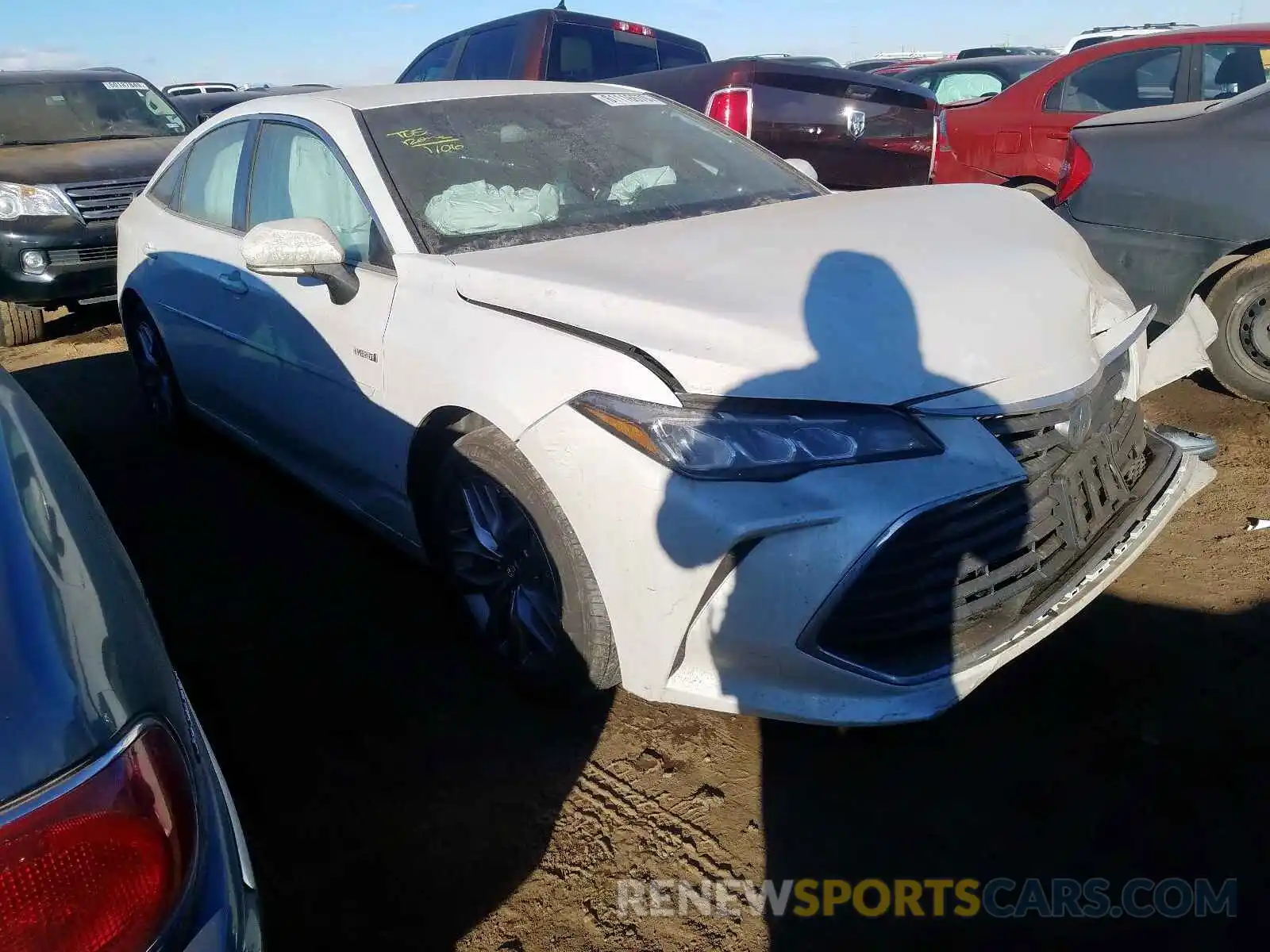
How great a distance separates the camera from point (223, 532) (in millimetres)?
3820

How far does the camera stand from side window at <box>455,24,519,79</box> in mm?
6859

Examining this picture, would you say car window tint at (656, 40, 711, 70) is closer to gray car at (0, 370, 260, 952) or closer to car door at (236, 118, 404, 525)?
car door at (236, 118, 404, 525)

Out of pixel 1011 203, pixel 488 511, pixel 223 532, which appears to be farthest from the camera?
pixel 223 532

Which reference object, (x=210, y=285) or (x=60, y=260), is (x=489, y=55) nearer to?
(x=60, y=260)

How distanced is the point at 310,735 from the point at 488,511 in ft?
2.57

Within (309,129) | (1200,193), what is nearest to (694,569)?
(309,129)

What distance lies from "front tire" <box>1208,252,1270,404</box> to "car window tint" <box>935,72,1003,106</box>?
21.1 ft

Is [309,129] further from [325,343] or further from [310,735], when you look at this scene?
[310,735]

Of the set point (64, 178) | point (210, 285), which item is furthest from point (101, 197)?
point (210, 285)

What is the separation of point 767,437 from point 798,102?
3.87 metres

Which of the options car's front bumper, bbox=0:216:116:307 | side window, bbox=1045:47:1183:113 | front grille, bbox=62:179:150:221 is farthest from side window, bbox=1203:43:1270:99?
car's front bumper, bbox=0:216:116:307

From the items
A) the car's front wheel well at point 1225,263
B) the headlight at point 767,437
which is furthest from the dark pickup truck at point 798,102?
the headlight at point 767,437

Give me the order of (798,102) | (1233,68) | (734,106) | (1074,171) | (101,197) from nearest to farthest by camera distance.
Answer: (1074,171) < (734,106) < (798,102) < (1233,68) < (101,197)

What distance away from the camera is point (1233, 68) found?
5719 millimetres
